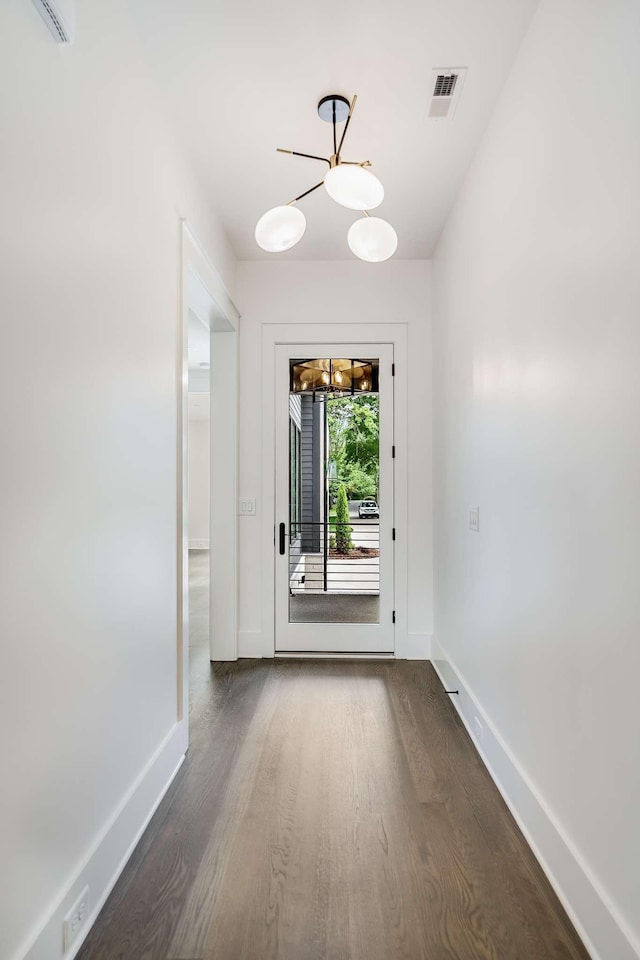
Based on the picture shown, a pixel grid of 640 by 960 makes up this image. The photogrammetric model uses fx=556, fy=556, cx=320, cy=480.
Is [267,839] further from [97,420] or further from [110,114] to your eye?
[110,114]

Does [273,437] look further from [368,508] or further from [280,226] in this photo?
[280,226]

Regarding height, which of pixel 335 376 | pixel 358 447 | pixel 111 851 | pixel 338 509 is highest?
pixel 335 376

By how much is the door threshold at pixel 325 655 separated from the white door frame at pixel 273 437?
68 mm

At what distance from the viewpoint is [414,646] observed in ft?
12.7

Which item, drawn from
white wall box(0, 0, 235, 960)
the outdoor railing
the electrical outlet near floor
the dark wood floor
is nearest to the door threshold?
the outdoor railing

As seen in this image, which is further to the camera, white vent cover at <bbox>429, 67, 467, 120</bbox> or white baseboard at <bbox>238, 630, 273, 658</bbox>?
white baseboard at <bbox>238, 630, 273, 658</bbox>

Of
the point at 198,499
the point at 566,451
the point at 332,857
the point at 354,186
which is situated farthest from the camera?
the point at 198,499

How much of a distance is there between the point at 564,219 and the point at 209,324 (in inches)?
98.4

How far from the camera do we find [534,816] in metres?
1.85

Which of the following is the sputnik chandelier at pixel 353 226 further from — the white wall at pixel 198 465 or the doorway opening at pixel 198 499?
the white wall at pixel 198 465

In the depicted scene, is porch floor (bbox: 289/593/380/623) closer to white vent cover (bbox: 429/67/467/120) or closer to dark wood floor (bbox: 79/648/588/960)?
dark wood floor (bbox: 79/648/588/960)

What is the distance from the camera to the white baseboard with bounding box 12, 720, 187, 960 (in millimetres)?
1331

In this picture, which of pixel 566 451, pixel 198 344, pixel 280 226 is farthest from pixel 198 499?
pixel 566 451

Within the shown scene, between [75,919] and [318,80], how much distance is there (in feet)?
9.37
